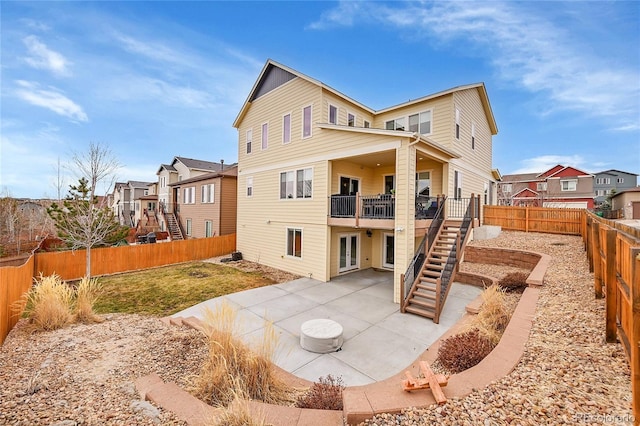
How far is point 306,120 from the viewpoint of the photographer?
12570 millimetres

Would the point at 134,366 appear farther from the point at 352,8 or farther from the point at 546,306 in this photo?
the point at 352,8

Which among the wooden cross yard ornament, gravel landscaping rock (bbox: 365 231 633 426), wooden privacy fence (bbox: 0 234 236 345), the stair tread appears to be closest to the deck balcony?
the stair tread

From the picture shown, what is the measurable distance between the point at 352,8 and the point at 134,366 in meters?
16.3

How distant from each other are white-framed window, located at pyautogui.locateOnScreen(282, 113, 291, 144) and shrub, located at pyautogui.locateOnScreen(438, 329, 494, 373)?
11256 mm

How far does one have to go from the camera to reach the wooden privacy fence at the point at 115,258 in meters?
9.25

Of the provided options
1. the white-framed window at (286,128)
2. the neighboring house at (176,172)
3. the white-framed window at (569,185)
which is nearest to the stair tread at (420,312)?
the white-framed window at (286,128)

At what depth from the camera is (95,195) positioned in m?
12.6

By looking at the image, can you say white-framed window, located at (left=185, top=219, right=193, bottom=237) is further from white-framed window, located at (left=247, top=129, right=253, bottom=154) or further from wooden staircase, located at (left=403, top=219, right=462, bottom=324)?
wooden staircase, located at (left=403, top=219, right=462, bottom=324)

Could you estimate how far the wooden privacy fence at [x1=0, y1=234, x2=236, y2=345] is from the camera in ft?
30.3

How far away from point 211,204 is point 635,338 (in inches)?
844

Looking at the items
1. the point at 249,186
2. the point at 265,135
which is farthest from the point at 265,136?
the point at 249,186

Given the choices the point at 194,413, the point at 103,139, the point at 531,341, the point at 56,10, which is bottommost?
the point at 194,413

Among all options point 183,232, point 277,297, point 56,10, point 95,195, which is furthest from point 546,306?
point 183,232

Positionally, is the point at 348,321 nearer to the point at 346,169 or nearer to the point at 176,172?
the point at 346,169
